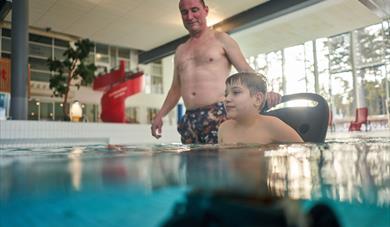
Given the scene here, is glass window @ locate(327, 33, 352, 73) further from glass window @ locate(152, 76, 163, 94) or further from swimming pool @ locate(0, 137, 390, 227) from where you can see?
swimming pool @ locate(0, 137, 390, 227)

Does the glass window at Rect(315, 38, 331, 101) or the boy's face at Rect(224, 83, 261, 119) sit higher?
the glass window at Rect(315, 38, 331, 101)

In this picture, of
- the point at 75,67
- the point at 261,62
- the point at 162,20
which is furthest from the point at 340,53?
the point at 75,67

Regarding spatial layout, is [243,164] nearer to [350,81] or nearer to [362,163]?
[362,163]

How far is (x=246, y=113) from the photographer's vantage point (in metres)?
1.41

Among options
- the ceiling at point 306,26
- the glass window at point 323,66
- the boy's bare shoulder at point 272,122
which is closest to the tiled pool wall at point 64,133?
the boy's bare shoulder at point 272,122

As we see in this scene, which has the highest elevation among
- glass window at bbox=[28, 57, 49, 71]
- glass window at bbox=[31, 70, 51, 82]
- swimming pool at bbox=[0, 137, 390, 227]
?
glass window at bbox=[28, 57, 49, 71]

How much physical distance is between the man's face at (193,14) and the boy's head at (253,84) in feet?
1.74

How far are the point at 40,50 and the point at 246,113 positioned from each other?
9359 mm

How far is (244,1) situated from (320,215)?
693 centimetres

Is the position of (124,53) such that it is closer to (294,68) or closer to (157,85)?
(157,85)

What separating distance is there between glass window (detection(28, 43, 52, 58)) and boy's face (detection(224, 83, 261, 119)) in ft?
29.9

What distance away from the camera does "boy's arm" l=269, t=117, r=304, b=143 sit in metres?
1.22

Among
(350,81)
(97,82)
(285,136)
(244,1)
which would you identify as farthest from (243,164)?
(350,81)

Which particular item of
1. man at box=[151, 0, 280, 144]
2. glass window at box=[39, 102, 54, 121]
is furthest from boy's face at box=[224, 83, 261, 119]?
glass window at box=[39, 102, 54, 121]
